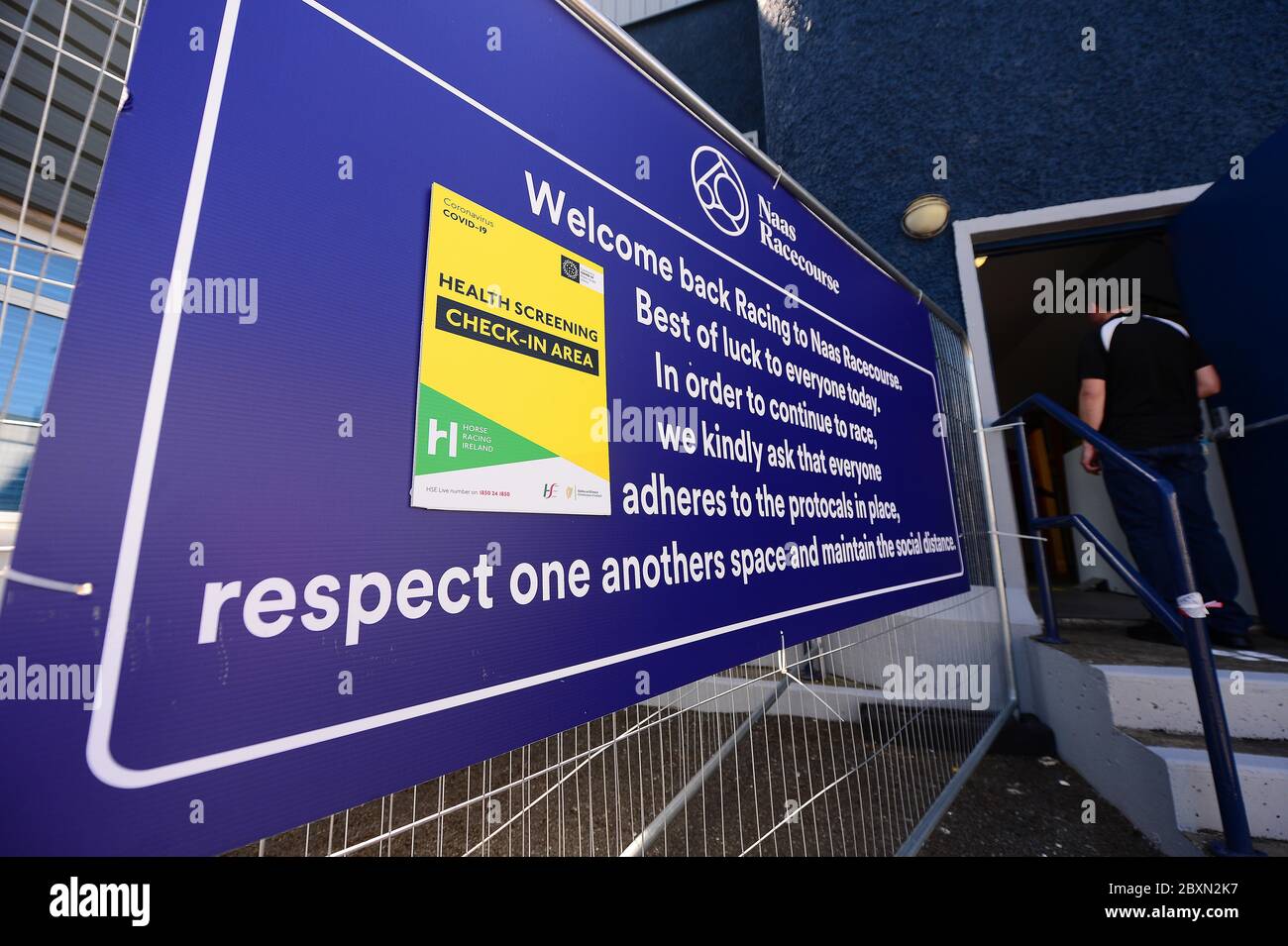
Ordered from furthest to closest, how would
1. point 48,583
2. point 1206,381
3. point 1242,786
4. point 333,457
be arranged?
point 1206,381 < point 1242,786 < point 333,457 < point 48,583

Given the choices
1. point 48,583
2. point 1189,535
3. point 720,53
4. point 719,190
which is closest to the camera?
point 48,583

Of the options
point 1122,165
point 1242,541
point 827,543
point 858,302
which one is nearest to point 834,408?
point 827,543

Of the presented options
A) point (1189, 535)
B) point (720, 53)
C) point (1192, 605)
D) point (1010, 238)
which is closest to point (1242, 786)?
point (1192, 605)

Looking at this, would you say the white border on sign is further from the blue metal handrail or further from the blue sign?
the blue metal handrail

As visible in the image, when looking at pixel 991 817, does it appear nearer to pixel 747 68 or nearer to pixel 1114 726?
pixel 1114 726

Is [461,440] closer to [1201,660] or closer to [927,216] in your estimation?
[1201,660]

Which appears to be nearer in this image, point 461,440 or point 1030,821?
point 461,440

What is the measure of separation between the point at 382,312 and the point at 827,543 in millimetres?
1061

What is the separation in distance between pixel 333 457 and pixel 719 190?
1.11 m

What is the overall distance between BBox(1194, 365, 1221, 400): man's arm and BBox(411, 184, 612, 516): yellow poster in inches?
109

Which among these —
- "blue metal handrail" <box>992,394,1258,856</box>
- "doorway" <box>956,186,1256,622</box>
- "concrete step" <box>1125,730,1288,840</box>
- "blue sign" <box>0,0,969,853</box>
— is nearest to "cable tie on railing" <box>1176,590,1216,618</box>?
"blue metal handrail" <box>992,394,1258,856</box>

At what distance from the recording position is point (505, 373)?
71cm

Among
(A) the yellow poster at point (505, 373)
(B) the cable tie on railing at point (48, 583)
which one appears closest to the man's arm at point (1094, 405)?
(A) the yellow poster at point (505, 373)

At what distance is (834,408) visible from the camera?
1422mm
